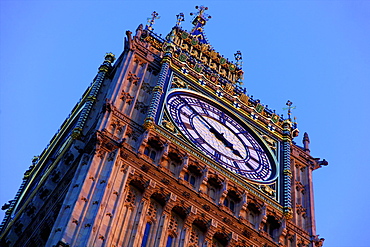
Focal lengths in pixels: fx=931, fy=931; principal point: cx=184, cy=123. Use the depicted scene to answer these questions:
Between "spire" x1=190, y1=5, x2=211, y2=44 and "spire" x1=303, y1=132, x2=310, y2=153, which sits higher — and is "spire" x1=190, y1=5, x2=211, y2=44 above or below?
above

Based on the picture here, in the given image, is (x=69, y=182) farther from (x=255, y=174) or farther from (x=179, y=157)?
(x=255, y=174)

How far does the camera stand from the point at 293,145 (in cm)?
3919

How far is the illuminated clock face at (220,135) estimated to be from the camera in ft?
114

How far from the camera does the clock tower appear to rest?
29.3m

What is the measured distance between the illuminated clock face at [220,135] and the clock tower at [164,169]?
56 millimetres

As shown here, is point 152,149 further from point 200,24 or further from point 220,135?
point 200,24

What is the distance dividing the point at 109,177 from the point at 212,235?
4.00m

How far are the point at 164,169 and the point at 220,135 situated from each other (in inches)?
203

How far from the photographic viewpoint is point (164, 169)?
31828mm

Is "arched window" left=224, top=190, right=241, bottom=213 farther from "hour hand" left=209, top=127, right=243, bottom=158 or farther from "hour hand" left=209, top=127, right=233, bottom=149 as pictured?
"hour hand" left=209, top=127, right=233, bottom=149

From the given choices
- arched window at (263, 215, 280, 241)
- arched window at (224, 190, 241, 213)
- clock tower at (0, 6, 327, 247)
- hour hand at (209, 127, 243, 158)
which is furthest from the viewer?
hour hand at (209, 127, 243, 158)

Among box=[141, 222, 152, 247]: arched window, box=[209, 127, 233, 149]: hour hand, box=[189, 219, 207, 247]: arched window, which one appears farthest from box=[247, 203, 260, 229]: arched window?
box=[141, 222, 152, 247]: arched window

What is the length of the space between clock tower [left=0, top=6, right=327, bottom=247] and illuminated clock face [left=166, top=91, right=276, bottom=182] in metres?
0.06

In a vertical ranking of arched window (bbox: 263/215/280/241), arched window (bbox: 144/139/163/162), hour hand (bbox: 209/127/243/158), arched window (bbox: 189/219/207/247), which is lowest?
arched window (bbox: 189/219/207/247)
